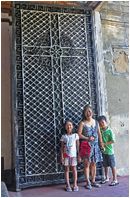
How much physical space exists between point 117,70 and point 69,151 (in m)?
2.06

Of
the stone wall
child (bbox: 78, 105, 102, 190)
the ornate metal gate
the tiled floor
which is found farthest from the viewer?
the stone wall

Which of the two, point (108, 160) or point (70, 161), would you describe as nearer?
point (70, 161)

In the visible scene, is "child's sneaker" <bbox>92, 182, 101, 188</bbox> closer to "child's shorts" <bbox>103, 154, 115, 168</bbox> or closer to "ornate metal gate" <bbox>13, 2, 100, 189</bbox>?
"child's shorts" <bbox>103, 154, 115, 168</bbox>

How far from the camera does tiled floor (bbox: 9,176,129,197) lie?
15.4 feet

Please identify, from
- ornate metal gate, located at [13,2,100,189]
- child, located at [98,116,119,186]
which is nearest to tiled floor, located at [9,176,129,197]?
ornate metal gate, located at [13,2,100,189]

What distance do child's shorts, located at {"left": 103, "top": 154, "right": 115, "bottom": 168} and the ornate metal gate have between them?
2.43ft

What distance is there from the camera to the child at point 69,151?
16.7 ft

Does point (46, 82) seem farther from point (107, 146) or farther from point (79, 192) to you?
point (79, 192)

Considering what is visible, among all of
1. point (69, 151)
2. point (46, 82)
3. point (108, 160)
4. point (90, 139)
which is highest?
point (46, 82)

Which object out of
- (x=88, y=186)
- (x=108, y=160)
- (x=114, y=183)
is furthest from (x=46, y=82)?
(x=114, y=183)

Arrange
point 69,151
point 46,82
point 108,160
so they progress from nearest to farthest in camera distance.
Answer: point 69,151 < point 108,160 < point 46,82

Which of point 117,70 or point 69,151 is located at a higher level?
point 117,70

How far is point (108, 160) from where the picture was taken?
5.45 meters

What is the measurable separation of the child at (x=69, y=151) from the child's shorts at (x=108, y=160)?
60 cm
